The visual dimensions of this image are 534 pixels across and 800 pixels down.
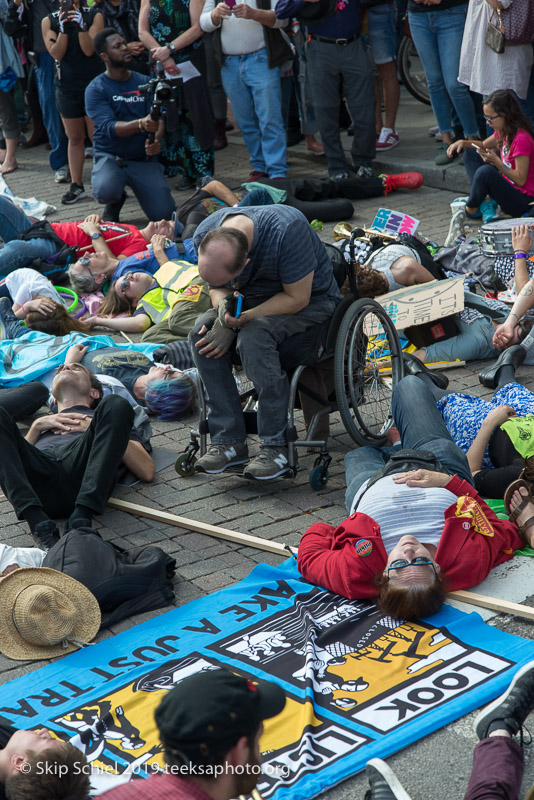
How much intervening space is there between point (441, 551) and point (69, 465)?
2.02 metres

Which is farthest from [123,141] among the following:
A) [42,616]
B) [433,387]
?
[42,616]

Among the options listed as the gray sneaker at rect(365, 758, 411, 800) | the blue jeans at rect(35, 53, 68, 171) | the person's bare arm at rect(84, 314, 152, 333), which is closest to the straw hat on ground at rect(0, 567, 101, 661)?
the gray sneaker at rect(365, 758, 411, 800)

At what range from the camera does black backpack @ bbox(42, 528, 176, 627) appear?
421 centimetres

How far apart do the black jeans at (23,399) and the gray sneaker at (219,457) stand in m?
1.45

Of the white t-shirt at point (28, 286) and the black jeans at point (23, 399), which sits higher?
the white t-shirt at point (28, 286)

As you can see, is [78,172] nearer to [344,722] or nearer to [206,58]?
[206,58]

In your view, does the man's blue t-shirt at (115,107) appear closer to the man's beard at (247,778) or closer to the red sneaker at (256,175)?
the red sneaker at (256,175)

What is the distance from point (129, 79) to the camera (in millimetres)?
9688

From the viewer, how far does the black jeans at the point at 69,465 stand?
4.85m

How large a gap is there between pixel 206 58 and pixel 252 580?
7.38 m

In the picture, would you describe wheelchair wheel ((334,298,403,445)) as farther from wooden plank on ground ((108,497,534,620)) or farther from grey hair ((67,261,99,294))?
grey hair ((67,261,99,294))

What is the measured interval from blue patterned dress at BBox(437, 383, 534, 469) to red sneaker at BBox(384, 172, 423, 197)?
482cm

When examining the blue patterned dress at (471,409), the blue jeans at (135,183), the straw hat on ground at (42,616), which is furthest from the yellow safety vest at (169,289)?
the straw hat on ground at (42,616)

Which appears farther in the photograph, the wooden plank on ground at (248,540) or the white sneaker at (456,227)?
the white sneaker at (456,227)
